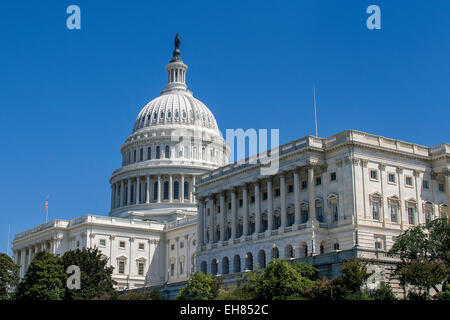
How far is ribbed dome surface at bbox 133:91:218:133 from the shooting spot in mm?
167125

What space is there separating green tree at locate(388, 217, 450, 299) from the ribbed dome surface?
296 feet

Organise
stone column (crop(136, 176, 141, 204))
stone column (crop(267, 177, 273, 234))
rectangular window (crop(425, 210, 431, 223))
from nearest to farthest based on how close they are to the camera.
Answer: rectangular window (crop(425, 210, 431, 223)), stone column (crop(267, 177, 273, 234)), stone column (crop(136, 176, 141, 204))

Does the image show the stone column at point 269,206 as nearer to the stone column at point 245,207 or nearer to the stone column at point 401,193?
the stone column at point 245,207

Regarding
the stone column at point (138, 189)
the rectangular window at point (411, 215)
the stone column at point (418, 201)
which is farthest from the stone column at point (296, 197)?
the stone column at point (138, 189)

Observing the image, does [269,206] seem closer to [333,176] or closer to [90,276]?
[333,176]

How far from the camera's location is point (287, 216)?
99.1m

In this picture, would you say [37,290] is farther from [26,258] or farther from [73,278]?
[26,258]

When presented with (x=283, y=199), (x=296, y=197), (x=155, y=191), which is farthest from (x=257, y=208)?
(x=155, y=191)

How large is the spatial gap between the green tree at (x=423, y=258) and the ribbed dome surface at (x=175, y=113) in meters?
90.2

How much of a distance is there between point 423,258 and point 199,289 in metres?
23.7

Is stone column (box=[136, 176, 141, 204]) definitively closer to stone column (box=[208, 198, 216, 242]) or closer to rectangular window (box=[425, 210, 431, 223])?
stone column (box=[208, 198, 216, 242])

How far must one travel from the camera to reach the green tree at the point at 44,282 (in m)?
86.9

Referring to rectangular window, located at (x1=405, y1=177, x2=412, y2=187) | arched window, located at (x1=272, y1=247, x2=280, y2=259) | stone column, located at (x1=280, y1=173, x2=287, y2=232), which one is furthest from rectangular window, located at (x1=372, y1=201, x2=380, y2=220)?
arched window, located at (x1=272, y1=247, x2=280, y2=259)

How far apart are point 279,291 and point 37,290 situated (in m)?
32.6
